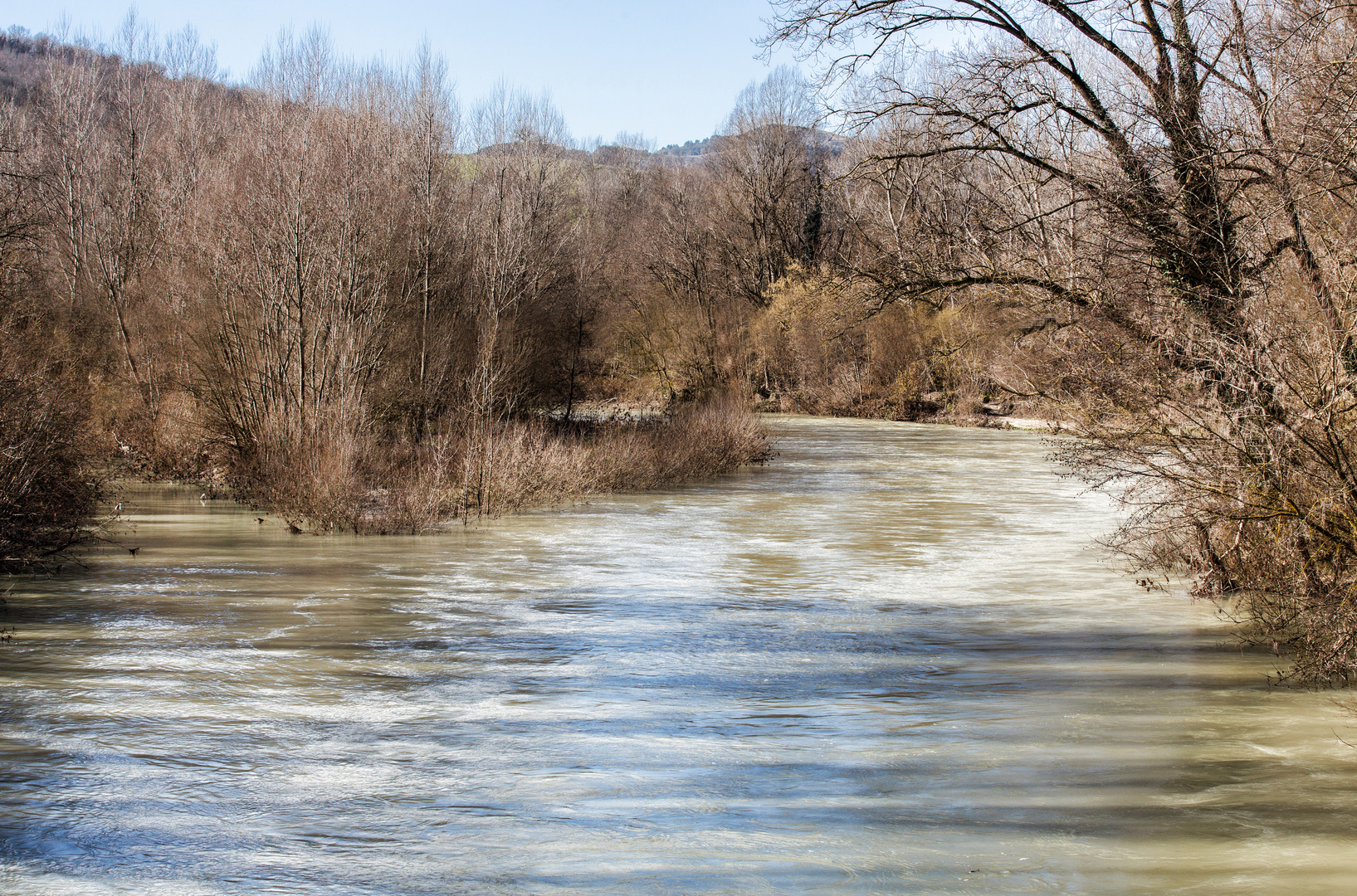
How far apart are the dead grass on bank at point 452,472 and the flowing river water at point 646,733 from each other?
5.47 feet

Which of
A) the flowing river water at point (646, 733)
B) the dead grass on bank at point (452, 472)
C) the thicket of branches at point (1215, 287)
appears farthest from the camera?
the dead grass on bank at point (452, 472)

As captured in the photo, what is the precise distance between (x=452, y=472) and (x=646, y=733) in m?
11.7

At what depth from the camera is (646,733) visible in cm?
800

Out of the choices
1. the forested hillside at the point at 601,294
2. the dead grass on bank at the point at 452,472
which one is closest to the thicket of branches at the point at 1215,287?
the forested hillside at the point at 601,294

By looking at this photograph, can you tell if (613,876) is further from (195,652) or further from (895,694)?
(195,652)

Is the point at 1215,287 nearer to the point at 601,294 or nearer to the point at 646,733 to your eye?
the point at 646,733

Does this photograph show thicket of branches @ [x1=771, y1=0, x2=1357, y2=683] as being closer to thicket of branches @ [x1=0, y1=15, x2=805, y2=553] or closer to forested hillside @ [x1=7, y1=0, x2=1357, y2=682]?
forested hillside @ [x1=7, y1=0, x2=1357, y2=682]

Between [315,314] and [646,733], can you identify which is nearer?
[646,733]

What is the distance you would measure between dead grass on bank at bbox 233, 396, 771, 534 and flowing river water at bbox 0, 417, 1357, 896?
167 cm

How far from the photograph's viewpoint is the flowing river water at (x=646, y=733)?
5.84 metres

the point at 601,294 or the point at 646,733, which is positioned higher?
the point at 601,294

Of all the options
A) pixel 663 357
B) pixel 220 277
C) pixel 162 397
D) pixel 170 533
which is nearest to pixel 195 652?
pixel 170 533

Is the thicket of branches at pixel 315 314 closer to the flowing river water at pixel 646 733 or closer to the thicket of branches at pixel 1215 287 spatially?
the flowing river water at pixel 646 733

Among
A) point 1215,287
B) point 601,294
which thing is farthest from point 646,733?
point 601,294
